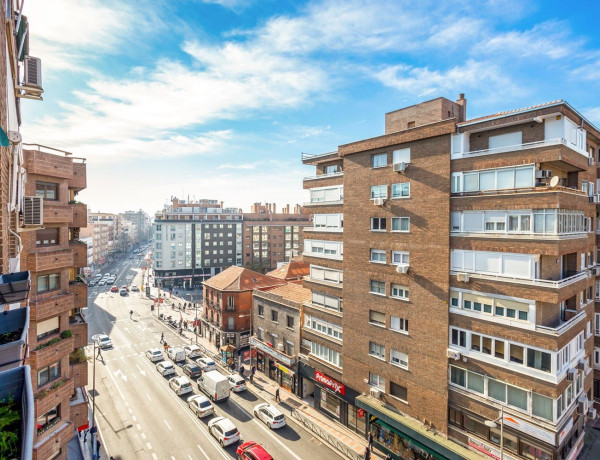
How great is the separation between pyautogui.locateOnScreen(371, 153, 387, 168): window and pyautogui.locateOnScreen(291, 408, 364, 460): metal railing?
2113 centimetres

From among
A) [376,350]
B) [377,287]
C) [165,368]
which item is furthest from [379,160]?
[165,368]

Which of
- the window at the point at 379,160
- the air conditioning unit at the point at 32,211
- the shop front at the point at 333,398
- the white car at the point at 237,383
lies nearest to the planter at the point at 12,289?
the air conditioning unit at the point at 32,211

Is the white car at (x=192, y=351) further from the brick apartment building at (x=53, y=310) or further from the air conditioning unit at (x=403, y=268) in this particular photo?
the air conditioning unit at (x=403, y=268)

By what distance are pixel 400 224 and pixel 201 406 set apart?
75.2ft

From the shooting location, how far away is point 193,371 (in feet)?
123

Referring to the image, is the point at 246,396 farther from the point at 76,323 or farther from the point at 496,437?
the point at 496,437

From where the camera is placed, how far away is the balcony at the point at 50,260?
698 inches

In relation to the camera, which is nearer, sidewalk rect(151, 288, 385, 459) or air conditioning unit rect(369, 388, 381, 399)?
air conditioning unit rect(369, 388, 381, 399)

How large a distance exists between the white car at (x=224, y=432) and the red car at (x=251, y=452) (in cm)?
172

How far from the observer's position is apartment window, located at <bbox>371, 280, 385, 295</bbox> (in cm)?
2425

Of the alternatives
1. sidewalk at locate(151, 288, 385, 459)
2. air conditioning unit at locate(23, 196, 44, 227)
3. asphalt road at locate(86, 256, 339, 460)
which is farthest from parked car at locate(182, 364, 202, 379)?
air conditioning unit at locate(23, 196, 44, 227)

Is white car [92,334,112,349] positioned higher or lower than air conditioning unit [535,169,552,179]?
lower

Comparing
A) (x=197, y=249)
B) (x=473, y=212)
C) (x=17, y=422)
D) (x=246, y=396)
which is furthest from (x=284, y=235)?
(x=17, y=422)

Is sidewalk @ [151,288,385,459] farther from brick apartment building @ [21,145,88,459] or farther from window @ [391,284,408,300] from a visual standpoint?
brick apartment building @ [21,145,88,459]
